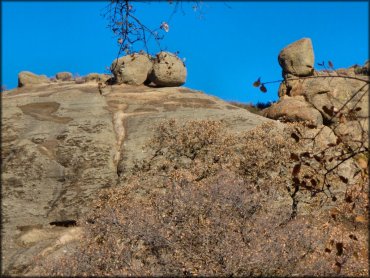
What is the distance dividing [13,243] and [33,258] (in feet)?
10.4

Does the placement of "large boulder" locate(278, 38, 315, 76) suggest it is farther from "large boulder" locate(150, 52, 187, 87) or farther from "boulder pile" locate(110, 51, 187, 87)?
"large boulder" locate(150, 52, 187, 87)

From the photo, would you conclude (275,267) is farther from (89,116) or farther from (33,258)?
(89,116)

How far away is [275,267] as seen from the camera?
15.9 m

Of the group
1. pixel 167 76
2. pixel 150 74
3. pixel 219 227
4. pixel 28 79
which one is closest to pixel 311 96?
pixel 167 76

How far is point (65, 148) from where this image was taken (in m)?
29.7

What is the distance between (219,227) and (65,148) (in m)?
15.2

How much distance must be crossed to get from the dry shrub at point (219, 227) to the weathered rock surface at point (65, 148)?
3.03m

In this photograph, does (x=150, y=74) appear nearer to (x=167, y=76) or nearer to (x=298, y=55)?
(x=167, y=76)

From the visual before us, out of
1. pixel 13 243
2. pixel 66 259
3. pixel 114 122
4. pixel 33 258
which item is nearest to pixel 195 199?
pixel 66 259

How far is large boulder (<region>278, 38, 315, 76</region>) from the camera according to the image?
151 ft

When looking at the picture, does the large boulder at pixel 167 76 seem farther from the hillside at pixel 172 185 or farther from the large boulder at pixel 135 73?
the large boulder at pixel 135 73

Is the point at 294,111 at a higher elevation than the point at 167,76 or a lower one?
lower

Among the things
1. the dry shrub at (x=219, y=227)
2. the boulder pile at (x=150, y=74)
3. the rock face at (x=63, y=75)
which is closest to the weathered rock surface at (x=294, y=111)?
the boulder pile at (x=150, y=74)

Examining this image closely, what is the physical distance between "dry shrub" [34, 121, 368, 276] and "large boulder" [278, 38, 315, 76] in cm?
2175
